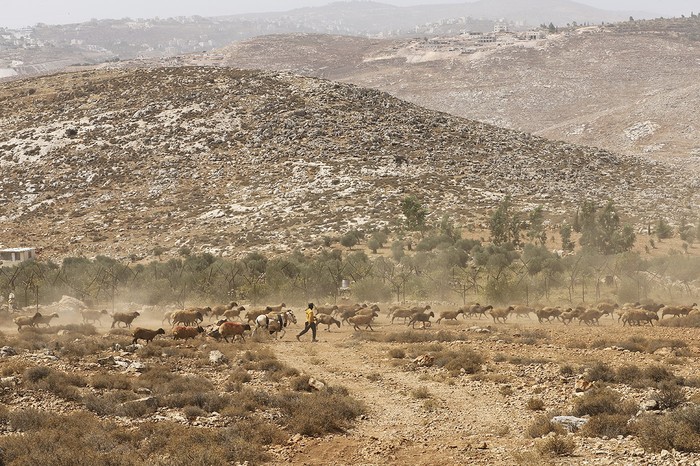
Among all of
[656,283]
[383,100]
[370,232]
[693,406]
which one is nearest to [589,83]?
[383,100]

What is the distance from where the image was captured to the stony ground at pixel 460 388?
13555 millimetres

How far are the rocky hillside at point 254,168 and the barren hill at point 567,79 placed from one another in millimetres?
27481

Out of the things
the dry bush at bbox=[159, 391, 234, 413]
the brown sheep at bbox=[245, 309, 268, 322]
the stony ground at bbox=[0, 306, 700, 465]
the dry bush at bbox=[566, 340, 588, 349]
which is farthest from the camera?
the brown sheep at bbox=[245, 309, 268, 322]

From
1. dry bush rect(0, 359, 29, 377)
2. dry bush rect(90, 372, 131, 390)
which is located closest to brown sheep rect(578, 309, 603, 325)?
dry bush rect(90, 372, 131, 390)

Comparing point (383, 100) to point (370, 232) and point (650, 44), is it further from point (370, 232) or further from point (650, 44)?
point (650, 44)

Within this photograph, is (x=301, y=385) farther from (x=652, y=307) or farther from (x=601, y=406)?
(x=652, y=307)

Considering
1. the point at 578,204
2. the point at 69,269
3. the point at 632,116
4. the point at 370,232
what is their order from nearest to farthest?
the point at 69,269, the point at 370,232, the point at 578,204, the point at 632,116

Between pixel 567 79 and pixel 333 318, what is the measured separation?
442 ft

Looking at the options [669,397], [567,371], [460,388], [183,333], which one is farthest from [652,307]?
[183,333]

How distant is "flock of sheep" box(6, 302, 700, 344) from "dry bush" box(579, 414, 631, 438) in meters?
12.4

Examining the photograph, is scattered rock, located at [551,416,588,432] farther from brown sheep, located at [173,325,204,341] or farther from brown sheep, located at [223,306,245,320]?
brown sheep, located at [223,306,245,320]

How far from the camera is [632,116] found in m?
114

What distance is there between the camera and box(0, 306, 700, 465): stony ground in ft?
44.5

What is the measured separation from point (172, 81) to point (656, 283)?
5680 cm
